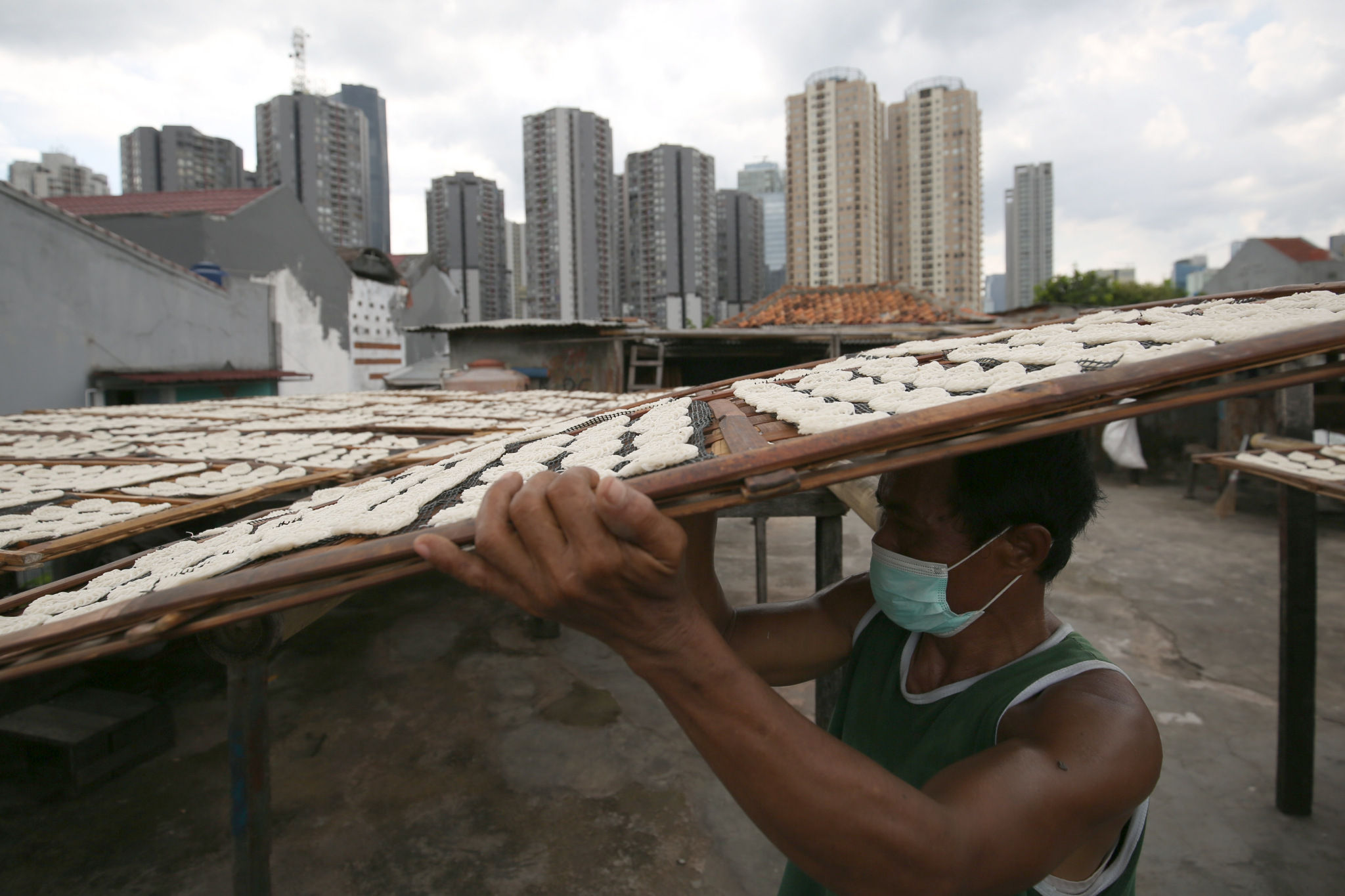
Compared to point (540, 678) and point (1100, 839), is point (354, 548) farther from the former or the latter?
point (540, 678)

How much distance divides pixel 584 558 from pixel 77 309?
38.3 feet

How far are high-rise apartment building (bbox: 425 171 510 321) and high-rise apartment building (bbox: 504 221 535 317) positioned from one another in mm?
1166

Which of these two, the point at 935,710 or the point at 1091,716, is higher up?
the point at 1091,716

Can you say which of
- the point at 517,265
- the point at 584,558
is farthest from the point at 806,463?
the point at 517,265

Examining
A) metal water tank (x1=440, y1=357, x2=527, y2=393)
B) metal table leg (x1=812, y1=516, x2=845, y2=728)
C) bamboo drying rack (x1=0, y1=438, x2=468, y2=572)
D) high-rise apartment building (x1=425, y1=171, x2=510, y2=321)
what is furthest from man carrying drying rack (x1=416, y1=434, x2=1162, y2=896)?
high-rise apartment building (x1=425, y1=171, x2=510, y2=321)

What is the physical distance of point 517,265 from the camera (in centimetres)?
5003

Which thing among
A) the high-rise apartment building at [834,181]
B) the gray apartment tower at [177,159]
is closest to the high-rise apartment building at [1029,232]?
the high-rise apartment building at [834,181]

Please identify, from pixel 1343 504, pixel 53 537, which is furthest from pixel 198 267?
pixel 1343 504

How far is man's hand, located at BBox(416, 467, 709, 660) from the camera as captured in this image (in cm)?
75

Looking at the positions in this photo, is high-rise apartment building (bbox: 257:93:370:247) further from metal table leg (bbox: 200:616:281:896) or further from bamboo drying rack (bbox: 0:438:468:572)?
metal table leg (bbox: 200:616:281:896)

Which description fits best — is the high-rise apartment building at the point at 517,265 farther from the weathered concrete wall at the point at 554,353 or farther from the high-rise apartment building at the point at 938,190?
the weathered concrete wall at the point at 554,353

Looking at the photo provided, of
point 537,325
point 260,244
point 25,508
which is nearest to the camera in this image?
point 25,508

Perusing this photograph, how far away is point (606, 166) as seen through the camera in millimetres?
32500

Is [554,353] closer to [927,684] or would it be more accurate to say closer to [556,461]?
[556,461]
